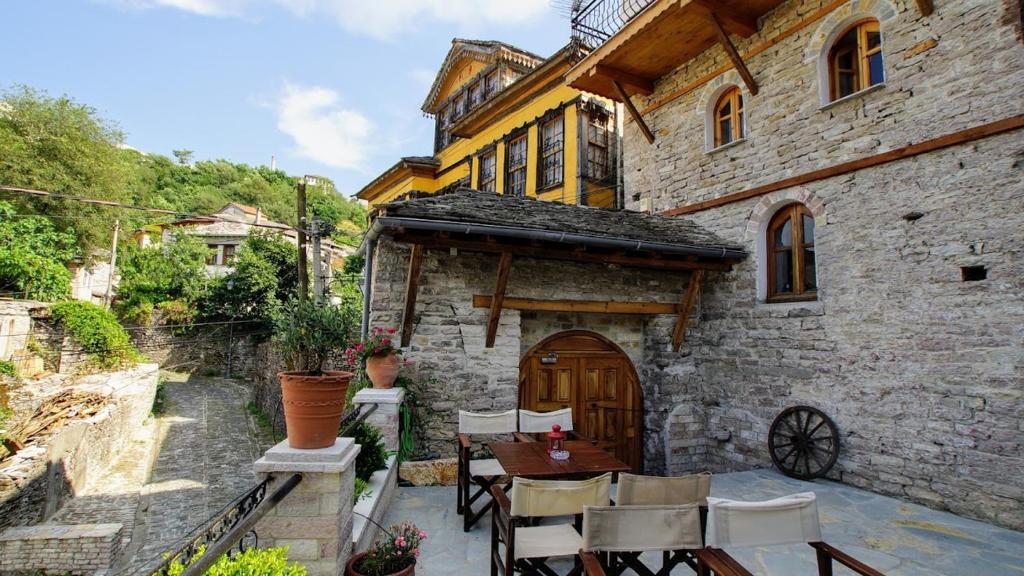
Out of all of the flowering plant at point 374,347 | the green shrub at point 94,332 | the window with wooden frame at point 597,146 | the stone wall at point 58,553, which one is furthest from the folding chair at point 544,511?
the green shrub at point 94,332

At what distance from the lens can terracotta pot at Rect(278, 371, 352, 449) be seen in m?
2.75

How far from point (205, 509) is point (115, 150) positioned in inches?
697

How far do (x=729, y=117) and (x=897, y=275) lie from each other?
3.37 m

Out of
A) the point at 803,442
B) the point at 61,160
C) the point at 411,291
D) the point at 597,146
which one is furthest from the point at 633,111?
the point at 61,160

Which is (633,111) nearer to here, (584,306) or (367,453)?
(584,306)

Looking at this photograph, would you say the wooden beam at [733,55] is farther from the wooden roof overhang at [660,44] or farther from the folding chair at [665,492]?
the folding chair at [665,492]

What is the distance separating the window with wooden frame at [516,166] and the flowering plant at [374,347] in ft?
21.1

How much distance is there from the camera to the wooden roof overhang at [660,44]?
6504 mm

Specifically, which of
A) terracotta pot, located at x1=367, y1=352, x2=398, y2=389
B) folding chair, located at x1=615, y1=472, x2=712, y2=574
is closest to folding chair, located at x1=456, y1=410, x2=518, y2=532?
terracotta pot, located at x1=367, y1=352, x2=398, y2=389

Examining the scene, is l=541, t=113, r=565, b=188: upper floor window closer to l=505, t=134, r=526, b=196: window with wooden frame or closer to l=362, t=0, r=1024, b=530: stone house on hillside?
l=505, t=134, r=526, b=196: window with wooden frame

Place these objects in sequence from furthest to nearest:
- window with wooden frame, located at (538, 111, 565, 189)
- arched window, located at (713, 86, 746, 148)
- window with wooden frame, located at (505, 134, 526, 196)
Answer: window with wooden frame, located at (505, 134, 526, 196) < window with wooden frame, located at (538, 111, 565, 189) < arched window, located at (713, 86, 746, 148)

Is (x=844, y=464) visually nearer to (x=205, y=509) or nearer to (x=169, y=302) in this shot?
(x=205, y=509)

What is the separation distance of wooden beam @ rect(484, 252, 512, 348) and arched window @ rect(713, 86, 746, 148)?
396cm

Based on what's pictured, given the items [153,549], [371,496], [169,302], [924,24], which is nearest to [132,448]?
[153,549]
